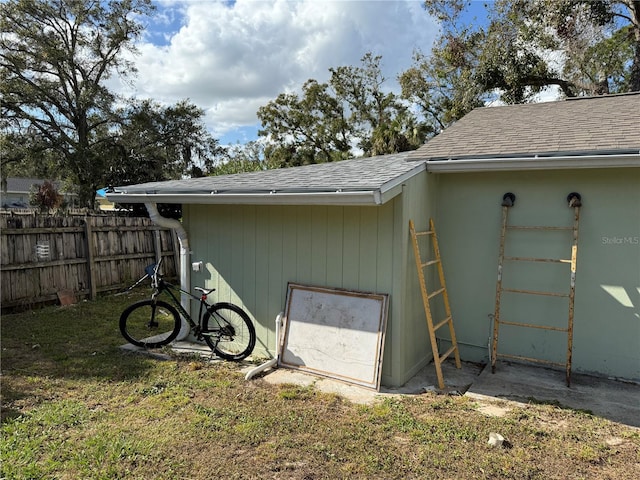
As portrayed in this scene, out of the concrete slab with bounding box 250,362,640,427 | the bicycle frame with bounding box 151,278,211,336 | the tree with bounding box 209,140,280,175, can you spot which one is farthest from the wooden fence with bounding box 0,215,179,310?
the tree with bounding box 209,140,280,175

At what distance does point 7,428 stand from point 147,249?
640 cm

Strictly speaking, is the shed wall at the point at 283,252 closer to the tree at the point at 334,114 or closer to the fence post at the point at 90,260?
the fence post at the point at 90,260

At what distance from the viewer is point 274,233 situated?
4699mm

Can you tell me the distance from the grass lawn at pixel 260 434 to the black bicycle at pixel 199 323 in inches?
21.6

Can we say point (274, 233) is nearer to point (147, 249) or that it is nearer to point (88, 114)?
point (147, 249)

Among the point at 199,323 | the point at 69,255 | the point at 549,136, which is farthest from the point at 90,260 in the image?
the point at 549,136

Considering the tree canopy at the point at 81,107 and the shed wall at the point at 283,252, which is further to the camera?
the tree canopy at the point at 81,107

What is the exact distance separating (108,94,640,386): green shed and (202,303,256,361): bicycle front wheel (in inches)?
7.7

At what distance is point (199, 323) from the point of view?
5.06 m

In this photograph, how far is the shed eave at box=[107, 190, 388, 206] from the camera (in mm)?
3436

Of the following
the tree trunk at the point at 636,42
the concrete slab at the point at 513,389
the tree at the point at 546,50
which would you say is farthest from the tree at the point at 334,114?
the concrete slab at the point at 513,389

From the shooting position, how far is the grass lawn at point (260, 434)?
2654 mm

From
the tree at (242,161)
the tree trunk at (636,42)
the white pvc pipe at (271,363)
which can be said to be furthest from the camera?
the tree at (242,161)

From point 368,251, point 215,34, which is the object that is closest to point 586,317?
point 368,251
